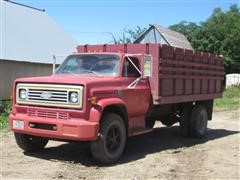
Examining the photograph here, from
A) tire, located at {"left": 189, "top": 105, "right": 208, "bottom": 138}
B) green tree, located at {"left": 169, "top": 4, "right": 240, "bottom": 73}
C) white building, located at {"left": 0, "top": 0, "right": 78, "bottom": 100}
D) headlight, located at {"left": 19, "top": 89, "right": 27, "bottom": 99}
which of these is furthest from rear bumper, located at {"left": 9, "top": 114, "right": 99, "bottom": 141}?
green tree, located at {"left": 169, "top": 4, "right": 240, "bottom": 73}

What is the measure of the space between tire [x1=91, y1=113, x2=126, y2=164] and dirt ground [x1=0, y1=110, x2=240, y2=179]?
19 cm

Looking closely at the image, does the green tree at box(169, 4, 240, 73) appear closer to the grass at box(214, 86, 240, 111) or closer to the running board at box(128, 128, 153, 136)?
the grass at box(214, 86, 240, 111)

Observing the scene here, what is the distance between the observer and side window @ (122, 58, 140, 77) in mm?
10094

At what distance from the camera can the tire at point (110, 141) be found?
895 centimetres

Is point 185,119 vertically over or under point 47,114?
under

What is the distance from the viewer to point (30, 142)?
10164 mm

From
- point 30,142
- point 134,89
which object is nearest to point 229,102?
point 134,89

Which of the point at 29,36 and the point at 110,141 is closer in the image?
the point at 110,141

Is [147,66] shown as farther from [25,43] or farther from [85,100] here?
[25,43]

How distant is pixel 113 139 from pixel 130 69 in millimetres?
1684

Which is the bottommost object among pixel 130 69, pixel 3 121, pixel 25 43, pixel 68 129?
pixel 3 121

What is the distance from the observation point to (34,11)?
25547 mm

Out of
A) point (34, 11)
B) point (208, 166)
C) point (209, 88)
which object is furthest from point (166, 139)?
point (34, 11)

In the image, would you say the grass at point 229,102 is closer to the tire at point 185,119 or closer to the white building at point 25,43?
the white building at point 25,43
